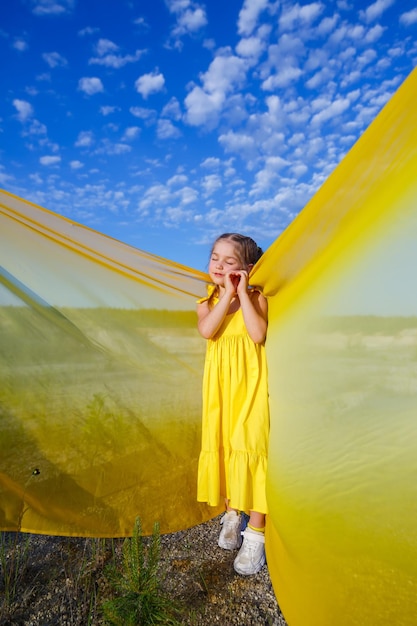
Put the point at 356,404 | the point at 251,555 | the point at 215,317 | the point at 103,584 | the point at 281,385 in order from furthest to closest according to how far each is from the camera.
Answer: the point at 215,317 < the point at 251,555 < the point at 103,584 < the point at 281,385 < the point at 356,404

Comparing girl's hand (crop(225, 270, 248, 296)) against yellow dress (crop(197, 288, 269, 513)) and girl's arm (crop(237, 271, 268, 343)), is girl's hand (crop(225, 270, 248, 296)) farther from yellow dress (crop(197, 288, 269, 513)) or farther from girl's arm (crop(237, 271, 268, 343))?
yellow dress (crop(197, 288, 269, 513))

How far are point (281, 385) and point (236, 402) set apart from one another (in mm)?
370

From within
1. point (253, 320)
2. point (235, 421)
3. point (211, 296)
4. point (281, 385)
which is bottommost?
point (235, 421)

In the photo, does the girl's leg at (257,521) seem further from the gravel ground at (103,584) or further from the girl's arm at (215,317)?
the girl's arm at (215,317)

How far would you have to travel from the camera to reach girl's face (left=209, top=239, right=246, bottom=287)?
2.15 meters

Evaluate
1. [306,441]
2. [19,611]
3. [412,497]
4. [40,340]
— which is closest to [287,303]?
[306,441]

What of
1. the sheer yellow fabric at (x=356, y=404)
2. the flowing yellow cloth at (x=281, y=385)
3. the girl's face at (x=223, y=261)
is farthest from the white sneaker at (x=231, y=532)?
the girl's face at (x=223, y=261)

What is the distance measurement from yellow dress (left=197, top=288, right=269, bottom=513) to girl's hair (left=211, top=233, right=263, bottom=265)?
29 cm

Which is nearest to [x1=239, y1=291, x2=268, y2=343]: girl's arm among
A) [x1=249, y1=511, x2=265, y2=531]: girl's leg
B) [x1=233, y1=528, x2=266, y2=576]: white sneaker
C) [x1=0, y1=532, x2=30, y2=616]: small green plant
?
[x1=249, y1=511, x2=265, y2=531]: girl's leg

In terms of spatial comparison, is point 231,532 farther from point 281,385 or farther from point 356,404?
point 356,404

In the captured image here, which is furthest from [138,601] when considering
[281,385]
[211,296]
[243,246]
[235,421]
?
[243,246]

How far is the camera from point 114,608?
→ 54.3 inches

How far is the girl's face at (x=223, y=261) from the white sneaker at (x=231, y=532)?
1302 mm

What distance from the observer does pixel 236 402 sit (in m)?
1.98
